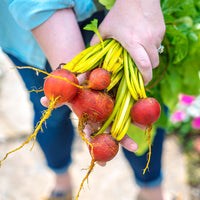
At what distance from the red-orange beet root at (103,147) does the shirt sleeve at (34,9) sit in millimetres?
420

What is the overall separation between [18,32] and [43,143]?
0.67 meters

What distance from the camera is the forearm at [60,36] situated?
77 cm

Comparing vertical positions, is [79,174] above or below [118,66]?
below

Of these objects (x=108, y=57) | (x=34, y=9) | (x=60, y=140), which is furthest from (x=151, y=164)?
(x=34, y=9)

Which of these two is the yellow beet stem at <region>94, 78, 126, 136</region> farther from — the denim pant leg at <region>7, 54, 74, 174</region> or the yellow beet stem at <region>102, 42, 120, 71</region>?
the denim pant leg at <region>7, 54, 74, 174</region>

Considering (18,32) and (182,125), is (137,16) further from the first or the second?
(182,125)

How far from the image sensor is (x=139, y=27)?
28.9 inches

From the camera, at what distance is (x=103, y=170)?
1.77 meters

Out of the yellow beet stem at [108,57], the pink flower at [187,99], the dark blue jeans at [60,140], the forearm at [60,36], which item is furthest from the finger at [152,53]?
the pink flower at [187,99]

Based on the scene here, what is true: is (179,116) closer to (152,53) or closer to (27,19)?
(152,53)

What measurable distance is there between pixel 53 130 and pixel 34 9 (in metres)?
0.70

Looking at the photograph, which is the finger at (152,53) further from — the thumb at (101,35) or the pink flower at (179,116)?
the pink flower at (179,116)

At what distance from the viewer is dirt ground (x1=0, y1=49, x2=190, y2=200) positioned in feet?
5.36

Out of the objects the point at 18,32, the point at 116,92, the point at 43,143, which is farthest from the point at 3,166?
the point at 116,92
